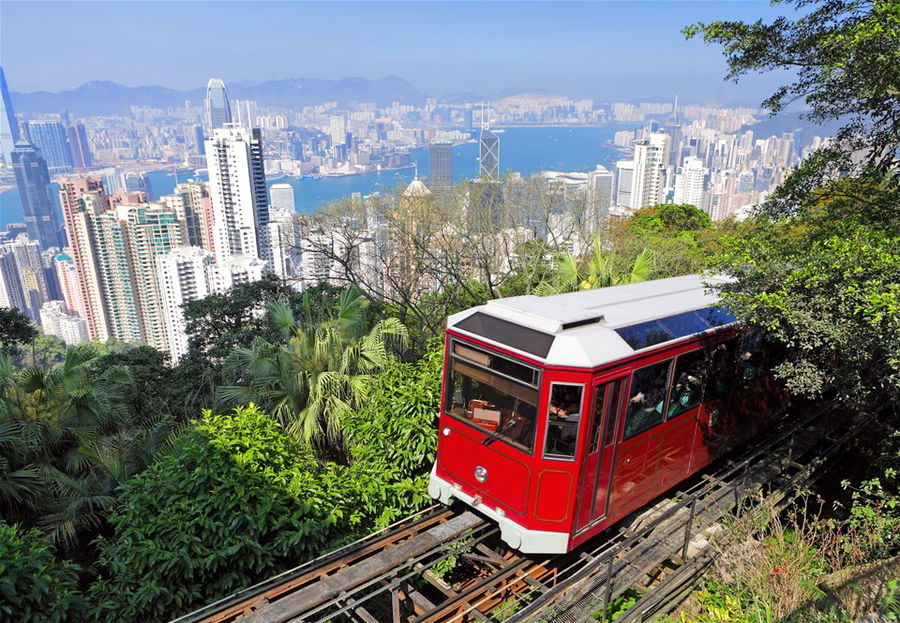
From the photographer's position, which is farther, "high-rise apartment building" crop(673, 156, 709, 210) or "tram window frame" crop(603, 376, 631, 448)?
"high-rise apartment building" crop(673, 156, 709, 210)

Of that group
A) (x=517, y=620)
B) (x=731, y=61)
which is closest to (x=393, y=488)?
(x=517, y=620)

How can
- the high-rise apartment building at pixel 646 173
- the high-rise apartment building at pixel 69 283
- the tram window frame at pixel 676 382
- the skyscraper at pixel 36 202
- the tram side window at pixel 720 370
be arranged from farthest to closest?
the skyscraper at pixel 36 202 < the high-rise apartment building at pixel 69 283 < the high-rise apartment building at pixel 646 173 < the tram side window at pixel 720 370 < the tram window frame at pixel 676 382

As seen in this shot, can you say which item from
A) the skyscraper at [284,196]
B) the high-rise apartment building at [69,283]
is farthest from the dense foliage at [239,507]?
the high-rise apartment building at [69,283]

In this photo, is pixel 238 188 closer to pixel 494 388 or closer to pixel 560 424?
pixel 494 388

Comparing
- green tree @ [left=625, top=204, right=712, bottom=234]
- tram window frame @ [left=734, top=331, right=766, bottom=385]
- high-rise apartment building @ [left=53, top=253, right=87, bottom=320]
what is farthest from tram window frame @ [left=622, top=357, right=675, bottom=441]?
high-rise apartment building @ [left=53, top=253, right=87, bottom=320]

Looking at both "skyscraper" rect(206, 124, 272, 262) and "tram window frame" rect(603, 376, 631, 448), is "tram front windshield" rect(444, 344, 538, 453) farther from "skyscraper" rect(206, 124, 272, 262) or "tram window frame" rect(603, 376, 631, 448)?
"skyscraper" rect(206, 124, 272, 262)

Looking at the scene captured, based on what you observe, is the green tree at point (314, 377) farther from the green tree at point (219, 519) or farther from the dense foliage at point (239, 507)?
the green tree at point (219, 519)
